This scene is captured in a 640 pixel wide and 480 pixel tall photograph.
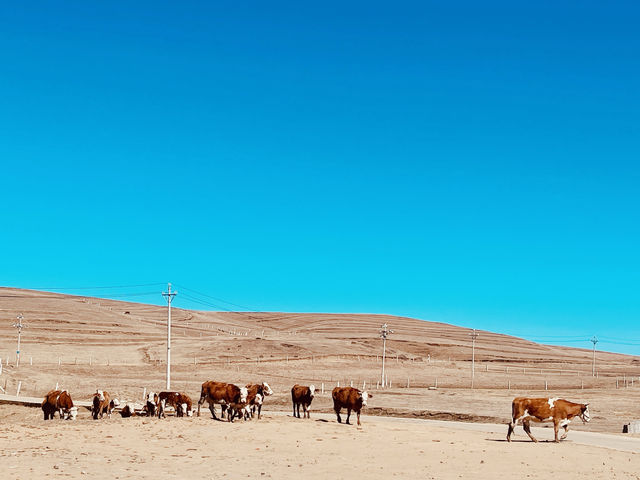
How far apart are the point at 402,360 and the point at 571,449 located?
105 m

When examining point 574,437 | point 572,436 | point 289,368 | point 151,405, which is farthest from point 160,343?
point 574,437

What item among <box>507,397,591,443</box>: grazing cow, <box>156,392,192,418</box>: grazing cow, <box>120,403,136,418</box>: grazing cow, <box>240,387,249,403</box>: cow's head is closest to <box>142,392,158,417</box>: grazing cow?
<box>156,392,192,418</box>: grazing cow

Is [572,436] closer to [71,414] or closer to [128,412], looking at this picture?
[128,412]

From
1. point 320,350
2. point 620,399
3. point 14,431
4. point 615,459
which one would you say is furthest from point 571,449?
point 320,350

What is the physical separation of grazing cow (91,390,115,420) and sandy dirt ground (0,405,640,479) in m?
2.23

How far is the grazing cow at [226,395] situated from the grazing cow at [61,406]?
691 centimetres

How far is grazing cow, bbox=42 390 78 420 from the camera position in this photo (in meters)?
37.7

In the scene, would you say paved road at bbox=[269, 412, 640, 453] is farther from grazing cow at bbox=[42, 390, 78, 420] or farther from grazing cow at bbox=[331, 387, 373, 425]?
grazing cow at bbox=[42, 390, 78, 420]

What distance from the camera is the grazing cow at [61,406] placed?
1483 inches

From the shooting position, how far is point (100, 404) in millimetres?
37438

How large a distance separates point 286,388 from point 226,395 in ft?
128

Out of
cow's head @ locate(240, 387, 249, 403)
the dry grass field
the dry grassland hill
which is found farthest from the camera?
the dry grassland hill

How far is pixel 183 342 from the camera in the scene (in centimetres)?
13038

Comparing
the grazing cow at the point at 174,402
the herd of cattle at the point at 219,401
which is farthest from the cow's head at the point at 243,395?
the grazing cow at the point at 174,402
